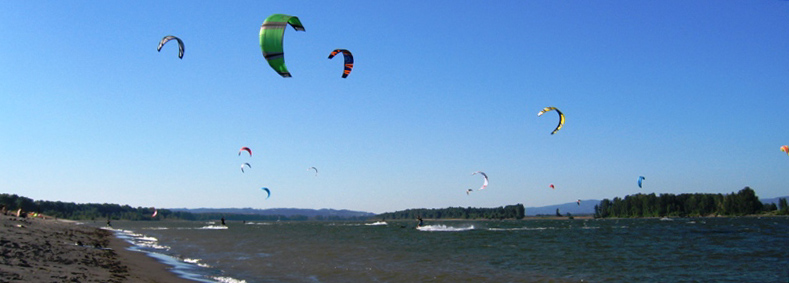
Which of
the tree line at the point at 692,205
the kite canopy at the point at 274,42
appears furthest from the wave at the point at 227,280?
the tree line at the point at 692,205

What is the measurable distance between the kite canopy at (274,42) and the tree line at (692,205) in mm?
169131

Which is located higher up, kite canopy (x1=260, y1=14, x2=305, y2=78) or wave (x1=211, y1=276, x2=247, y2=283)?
kite canopy (x1=260, y1=14, x2=305, y2=78)

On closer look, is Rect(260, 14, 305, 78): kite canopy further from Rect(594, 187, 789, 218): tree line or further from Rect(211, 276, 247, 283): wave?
Rect(594, 187, 789, 218): tree line

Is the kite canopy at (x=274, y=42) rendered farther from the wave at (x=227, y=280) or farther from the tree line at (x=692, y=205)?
the tree line at (x=692, y=205)

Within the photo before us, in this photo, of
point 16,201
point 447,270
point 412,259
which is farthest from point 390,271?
point 16,201

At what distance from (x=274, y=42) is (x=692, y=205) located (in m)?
177

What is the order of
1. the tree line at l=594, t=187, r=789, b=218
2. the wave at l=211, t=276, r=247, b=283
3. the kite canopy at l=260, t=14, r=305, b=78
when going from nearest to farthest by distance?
the kite canopy at l=260, t=14, r=305, b=78
the wave at l=211, t=276, r=247, b=283
the tree line at l=594, t=187, r=789, b=218

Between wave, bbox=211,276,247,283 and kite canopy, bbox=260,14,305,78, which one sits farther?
wave, bbox=211,276,247,283

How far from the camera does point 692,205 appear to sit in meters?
161

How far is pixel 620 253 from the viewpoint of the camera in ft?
88.9

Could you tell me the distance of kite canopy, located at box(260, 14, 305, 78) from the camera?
10742 millimetres

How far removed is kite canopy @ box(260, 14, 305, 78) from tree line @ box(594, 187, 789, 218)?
16913cm

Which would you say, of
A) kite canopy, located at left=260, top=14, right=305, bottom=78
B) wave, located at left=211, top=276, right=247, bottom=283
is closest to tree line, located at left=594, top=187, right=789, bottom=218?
wave, located at left=211, top=276, right=247, bottom=283

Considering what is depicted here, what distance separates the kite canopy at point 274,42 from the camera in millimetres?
10742
